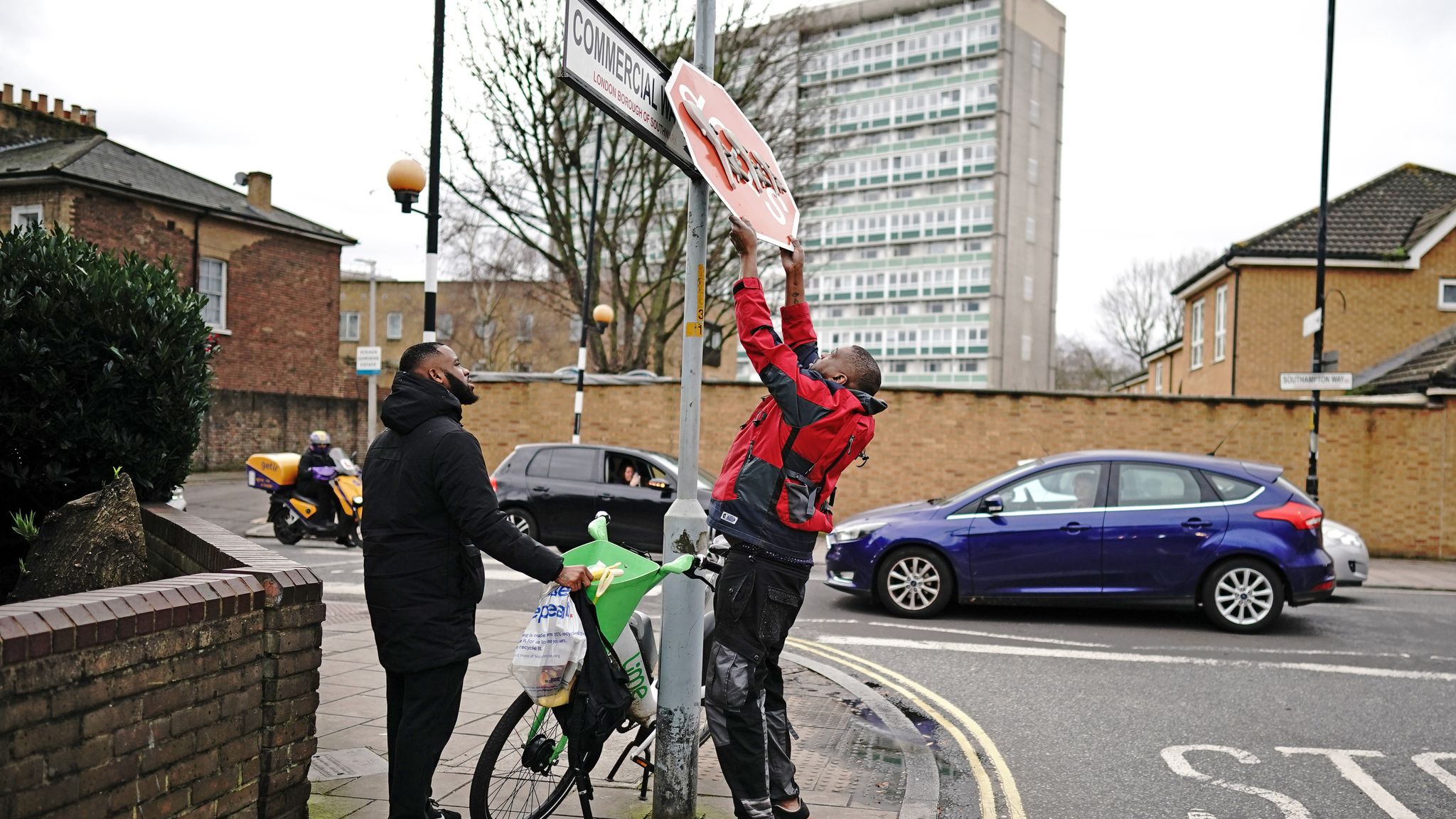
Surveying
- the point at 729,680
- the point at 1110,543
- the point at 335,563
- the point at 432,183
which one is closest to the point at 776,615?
the point at 729,680

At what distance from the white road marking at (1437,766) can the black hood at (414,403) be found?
17.2 feet

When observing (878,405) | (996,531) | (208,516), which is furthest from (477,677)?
(208,516)

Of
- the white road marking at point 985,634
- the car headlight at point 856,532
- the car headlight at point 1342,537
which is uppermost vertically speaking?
the car headlight at point 856,532

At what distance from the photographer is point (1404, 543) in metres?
16.8

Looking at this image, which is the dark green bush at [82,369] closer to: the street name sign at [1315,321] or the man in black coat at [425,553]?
the man in black coat at [425,553]

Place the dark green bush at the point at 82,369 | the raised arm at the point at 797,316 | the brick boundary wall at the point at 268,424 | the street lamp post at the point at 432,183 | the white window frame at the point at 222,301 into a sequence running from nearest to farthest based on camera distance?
1. the raised arm at the point at 797,316
2. the dark green bush at the point at 82,369
3. the street lamp post at the point at 432,183
4. the brick boundary wall at the point at 268,424
5. the white window frame at the point at 222,301

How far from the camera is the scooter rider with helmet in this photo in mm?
13789

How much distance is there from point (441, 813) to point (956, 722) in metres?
3.49

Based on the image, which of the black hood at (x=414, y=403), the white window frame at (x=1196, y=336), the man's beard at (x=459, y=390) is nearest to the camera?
the black hood at (x=414, y=403)

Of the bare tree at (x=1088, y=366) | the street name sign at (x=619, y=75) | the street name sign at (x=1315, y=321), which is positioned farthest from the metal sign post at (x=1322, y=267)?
the bare tree at (x=1088, y=366)

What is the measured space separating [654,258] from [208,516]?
48.9 feet

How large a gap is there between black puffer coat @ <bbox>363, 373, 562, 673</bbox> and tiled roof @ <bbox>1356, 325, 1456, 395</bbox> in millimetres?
18542

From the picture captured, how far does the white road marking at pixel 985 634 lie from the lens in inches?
333

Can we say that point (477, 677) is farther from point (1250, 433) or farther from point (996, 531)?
point (1250, 433)
